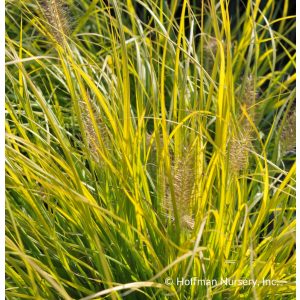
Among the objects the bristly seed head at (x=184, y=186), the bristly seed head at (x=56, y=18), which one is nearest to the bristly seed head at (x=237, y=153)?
the bristly seed head at (x=184, y=186)

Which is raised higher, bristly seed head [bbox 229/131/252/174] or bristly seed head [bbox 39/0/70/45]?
bristly seed head [bbox 39/0/70/45]

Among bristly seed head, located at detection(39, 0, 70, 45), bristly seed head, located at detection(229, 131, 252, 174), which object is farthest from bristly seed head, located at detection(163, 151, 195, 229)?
bristly seed head, located at detection(39, 0, 70, 45)

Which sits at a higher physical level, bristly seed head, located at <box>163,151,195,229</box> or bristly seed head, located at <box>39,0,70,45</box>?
bristly seed head, located at <box>39,0,70,45</box>

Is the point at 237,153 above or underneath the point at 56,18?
underneath

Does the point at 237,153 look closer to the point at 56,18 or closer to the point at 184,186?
the point at 184,186

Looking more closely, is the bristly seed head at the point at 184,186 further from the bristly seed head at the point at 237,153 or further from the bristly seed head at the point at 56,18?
the bristly seed head at the point at 56,18

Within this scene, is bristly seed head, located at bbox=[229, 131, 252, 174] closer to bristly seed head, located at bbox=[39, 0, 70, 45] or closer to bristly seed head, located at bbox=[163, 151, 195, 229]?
bristly seed head, located at bbox=[163, 151, 195, 229]

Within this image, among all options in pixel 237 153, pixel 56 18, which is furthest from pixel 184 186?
pixel 56 18

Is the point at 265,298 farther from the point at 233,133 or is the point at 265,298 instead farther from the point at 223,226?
the point at 233,133

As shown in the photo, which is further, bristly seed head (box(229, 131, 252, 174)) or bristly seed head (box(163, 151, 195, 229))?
bristly seed head (box(229, 131, 252, 174))

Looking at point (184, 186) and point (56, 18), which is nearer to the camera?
point (184, 186)

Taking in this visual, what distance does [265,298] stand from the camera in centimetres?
141

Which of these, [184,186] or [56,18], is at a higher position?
[56,18]

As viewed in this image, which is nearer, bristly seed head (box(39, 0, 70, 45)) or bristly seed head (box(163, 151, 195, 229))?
bristly seed head (box(163, 151, 195, 229))
